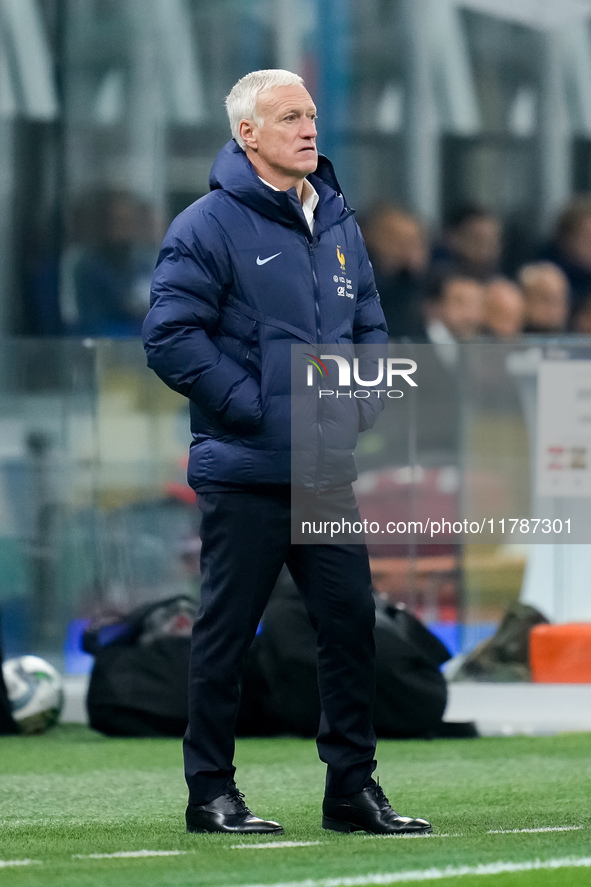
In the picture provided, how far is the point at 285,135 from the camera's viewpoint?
137 inches

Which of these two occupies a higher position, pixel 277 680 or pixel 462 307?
pixel 462 307

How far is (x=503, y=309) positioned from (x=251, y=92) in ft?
12.3

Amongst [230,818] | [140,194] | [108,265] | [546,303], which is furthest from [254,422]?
[546,303]

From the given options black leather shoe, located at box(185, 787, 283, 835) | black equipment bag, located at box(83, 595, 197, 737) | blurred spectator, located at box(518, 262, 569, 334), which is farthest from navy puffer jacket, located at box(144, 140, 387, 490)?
blurred spectator, located at box(518, 262, 569, 334)

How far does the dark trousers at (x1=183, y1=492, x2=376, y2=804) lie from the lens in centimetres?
346

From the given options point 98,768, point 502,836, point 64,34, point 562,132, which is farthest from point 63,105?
point 502,836

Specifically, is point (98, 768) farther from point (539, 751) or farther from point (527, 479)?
point (527, 479)

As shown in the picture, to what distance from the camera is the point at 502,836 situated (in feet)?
11.3

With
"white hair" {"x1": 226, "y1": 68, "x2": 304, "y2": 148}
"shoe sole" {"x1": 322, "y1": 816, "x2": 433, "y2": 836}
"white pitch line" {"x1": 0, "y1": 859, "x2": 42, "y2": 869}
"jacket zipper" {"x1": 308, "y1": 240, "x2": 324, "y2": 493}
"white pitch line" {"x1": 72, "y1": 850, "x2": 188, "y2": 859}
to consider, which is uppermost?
"white hair" {"x1": 226, "y1": 68, "x2": 304, "y2": 148}

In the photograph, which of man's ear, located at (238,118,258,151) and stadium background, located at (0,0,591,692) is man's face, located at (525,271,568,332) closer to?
stadium background, located at (0,0,591,692)

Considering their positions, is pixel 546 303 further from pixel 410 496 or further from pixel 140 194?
pixel 140 194

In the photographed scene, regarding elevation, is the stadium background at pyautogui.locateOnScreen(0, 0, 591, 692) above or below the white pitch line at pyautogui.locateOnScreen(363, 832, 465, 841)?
above

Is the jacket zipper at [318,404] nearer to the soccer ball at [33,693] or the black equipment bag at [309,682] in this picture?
the black equipment bag at [309,682]

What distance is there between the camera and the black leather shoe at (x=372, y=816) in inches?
136
